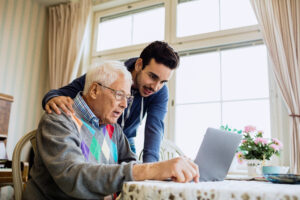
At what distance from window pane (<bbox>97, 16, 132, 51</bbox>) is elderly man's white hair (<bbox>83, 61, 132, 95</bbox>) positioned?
2.36 metres

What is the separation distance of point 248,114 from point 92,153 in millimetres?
1964

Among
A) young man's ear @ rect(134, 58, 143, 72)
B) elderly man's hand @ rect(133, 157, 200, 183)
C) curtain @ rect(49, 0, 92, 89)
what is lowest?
elderly man's hand @ rect(133, 157, 200, 183)

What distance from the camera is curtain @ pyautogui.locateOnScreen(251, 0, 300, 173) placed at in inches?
94.4

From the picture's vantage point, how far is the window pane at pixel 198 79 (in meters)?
2.95

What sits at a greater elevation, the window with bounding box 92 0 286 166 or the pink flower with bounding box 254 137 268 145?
the window with bounding box 92 0 286 166

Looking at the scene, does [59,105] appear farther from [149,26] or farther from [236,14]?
[149,26]

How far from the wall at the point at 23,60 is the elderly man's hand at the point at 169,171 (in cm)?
309

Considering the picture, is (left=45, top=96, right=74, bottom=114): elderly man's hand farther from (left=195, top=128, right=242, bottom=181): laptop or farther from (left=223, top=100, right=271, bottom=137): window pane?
(left=223, top=100, right=271, bottom=137): window pane

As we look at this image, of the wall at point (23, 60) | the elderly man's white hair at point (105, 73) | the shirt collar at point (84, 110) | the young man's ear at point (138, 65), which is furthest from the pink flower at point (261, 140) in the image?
the wall at point (23, 60)

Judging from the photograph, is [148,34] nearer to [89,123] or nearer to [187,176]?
[89,123]

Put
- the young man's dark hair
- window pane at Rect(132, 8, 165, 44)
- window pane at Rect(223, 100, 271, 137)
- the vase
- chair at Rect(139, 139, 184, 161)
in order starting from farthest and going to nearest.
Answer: window pane at Rect(132, 8, 165, 44)
window pane at Rect(223, 100, 271, 137)
chair at Rect(139, 139, 184, 161)
the vase
the young man's dark hair

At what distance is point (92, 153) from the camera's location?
1.13 metres

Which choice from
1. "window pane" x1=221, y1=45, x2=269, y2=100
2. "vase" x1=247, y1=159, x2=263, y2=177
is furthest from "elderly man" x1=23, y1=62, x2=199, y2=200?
"window pane" x1=221, y1=45, x2=269, y2=100

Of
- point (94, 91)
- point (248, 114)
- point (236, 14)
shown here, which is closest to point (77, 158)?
point (94, 91)
